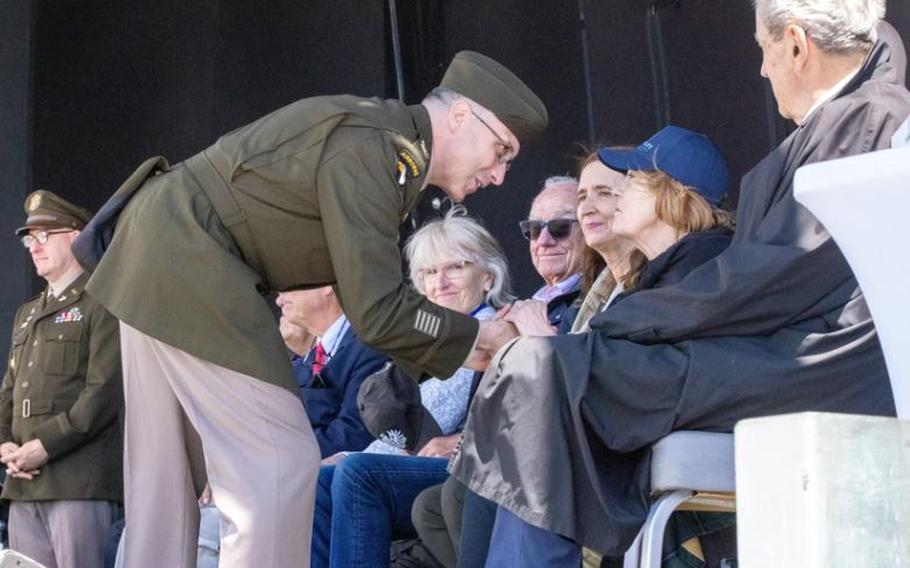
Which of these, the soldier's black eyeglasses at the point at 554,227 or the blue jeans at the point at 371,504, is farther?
the soldier's black eyeglasses at the point at 554,227

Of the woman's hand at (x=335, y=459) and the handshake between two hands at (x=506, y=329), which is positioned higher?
the handshake between two hands at (x=506, y=329)

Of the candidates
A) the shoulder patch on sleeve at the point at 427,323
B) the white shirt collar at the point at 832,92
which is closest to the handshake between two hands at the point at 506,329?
the shoulder patch on sleeve at the point at 427,323

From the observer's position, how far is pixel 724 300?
2.61 meters

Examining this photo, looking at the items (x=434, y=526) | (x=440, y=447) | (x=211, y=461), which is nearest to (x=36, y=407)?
(x=440, y=447)

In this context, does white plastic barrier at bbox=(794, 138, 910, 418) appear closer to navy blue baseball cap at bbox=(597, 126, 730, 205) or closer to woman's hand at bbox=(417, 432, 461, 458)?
navy blue baseball cap at bbox=(597, 126, 730, 205)

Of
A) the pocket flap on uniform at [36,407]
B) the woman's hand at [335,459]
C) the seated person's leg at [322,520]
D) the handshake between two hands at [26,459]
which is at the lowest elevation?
the handshake between two hands at [26,459]

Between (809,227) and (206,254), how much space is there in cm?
114

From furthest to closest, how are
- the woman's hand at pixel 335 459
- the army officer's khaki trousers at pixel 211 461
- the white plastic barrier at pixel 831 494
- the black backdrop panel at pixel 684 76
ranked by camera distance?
the black backdrop panel at pixel 684 76 < the woman's hand at pixel 335 459 < the army officer's khaki trousers at pixel 211 461 < the white plastic barrier at pixel 831 494

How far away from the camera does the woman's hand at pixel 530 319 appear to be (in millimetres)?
3240

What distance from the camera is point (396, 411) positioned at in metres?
3.82

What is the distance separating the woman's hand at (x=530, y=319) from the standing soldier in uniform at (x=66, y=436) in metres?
1.94

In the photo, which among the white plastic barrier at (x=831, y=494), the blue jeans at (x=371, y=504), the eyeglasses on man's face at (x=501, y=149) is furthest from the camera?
the blue jeans at (x=371, y=504)

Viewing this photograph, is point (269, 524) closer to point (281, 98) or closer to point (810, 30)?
point (810, 30)

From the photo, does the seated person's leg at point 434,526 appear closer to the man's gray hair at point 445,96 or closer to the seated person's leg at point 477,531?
the seated person's leg at point 477,531
